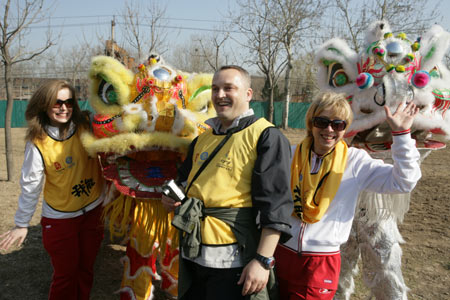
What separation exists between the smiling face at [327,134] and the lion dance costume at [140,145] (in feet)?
3.55

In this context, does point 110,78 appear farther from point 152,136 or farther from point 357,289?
point 357,289

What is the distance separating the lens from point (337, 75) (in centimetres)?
270

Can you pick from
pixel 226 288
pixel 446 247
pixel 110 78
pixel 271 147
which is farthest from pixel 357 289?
pixel 110 78

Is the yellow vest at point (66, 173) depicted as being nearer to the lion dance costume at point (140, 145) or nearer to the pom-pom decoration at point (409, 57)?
the lion dance costume at point (140, 145)

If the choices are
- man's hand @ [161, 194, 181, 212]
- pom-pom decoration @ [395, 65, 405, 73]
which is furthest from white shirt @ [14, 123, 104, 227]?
pom-pom decoration @ [395, 65, 405, 73]

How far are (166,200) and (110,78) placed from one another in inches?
50.4

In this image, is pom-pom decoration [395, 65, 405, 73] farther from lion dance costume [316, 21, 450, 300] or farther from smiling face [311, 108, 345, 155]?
smiling face [311, 108, 345, 155]

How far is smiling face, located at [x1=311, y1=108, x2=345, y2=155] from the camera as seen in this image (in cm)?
183

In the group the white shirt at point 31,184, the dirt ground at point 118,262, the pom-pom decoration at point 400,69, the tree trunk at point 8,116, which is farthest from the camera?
the tree trunk at point 8,116

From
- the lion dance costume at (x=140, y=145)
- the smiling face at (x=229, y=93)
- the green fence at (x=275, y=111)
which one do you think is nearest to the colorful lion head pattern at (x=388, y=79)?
the smiling face at (x=229, y=93)

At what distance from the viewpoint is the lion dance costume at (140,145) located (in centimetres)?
262

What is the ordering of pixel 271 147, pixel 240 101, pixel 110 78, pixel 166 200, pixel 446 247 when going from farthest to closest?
pixel 446 247
pixel 110 78
pixel 166 200
pixel 240 101
pixel 271 147

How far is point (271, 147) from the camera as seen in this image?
1624mm

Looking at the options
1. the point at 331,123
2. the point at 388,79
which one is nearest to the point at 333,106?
the point at 331,123
